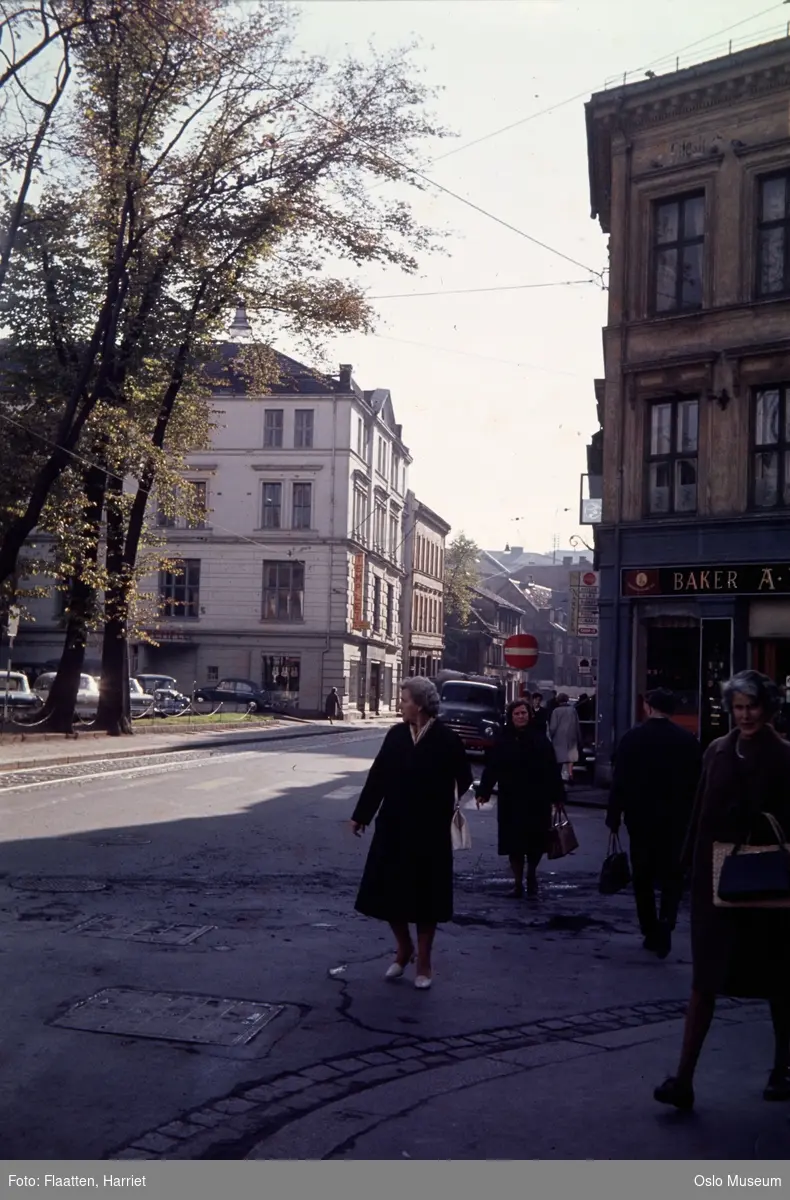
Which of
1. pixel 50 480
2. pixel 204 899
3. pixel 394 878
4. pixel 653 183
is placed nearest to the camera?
pixel 394 878

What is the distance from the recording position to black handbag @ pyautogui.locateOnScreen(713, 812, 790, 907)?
5.18m

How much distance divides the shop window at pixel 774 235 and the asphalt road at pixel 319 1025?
13.4 meters

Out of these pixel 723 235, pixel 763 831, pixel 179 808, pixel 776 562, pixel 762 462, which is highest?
pixel 723 235

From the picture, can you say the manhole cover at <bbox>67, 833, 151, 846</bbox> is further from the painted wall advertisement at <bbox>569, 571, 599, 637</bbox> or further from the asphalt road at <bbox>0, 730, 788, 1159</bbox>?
the painted wall advertisement at <bbox>569, 571, 599, 637</bbox>

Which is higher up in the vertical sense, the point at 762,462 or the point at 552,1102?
the point at 762,462

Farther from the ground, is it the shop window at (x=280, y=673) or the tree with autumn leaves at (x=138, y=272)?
the tree with autumn leaves at (x=138, y=272)

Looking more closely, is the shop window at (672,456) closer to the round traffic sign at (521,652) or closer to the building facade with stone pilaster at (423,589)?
the round traffic sign at (521,652)

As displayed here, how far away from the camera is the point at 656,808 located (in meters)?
9.02

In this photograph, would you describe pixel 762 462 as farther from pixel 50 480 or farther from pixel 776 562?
pixel 50 480

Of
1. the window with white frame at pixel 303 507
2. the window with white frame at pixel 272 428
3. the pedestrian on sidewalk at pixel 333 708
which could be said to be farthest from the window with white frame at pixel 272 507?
the pedestrian on sidewalk at pixel 333 708

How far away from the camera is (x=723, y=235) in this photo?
22984mm

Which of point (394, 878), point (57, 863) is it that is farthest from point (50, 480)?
point (394, 878)

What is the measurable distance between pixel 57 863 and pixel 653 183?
1740cm

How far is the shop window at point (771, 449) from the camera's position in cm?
2220
